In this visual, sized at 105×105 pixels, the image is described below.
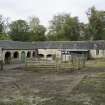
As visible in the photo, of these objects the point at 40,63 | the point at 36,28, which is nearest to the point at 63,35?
the point at 36,28

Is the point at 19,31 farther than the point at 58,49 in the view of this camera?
Yes

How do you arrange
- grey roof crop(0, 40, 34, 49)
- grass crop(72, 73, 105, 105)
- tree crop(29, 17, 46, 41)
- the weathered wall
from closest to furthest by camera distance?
grass crop(72, 73, 105, 105) < grey roof crop(0, 40, 34, 49) < the weathered wall < tree crop(29, 17, 46, 41)

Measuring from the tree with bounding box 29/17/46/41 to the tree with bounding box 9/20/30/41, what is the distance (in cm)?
169

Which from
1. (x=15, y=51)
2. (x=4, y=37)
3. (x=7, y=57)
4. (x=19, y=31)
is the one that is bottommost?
(x=7, y=57)

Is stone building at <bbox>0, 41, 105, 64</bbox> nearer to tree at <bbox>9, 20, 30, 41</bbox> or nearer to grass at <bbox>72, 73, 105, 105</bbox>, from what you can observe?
tree at <bbox>9, 20, 30, 41</bbox>

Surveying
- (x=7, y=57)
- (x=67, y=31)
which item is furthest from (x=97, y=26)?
(x=7, y=57)

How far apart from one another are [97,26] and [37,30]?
647 inches

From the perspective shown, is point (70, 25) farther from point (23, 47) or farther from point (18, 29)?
point (23, 47)

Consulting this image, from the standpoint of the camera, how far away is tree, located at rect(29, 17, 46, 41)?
6906cm

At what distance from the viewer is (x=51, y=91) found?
15.5m

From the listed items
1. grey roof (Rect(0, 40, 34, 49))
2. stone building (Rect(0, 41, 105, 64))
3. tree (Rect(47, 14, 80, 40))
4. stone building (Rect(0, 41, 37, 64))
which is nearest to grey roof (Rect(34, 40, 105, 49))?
stone building (Rect(0, 41, 105, 64))

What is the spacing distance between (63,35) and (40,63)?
127ft

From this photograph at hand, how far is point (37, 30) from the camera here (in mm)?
72312

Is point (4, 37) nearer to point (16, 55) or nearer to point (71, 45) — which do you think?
point (16, 55)
